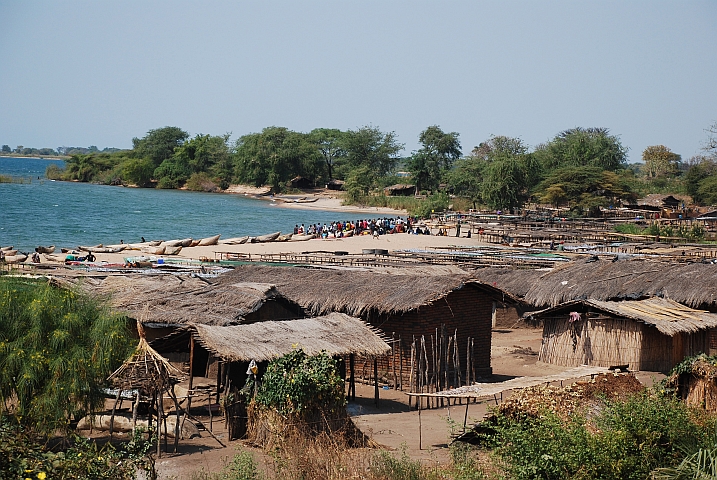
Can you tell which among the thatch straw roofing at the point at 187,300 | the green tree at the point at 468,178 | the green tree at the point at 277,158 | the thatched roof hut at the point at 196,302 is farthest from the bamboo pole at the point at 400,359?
the green tree at the point at 277,158

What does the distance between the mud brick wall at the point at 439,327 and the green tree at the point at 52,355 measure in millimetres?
5889

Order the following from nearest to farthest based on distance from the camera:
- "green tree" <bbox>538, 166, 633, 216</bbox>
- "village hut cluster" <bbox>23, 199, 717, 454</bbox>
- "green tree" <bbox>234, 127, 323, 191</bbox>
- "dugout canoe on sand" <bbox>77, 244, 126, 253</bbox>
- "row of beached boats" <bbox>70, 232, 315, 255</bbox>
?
"village hut cluster" <bbox>23, 199, 717, 454</bbox>, "row of beached boats" <bbox>70, 232, 315, 255</bbox>, "dugout canoe on sand" <bbox>77, 244, 126, 253</bbox>, "green tree" <bbox>538, 166, 633, 216</bbox>, "green tree" <bbox>234, 127, 323, 191</bbox>

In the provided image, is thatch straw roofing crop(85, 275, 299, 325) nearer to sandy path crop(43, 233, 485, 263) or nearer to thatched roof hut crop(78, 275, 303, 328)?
thatched roof hut crop(78, 275, 303, 328)

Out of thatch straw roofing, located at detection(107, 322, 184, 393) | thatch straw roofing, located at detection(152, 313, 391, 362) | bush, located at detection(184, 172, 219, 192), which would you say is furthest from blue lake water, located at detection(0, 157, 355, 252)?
thatch straw roofing, located at detection(107, 322, 184, 393)

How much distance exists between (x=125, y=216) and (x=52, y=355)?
60.2 m

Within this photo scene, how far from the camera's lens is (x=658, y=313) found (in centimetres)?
1886

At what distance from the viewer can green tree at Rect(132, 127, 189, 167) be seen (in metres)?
111

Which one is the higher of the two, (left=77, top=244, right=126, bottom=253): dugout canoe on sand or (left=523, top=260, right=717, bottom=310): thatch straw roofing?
(left=523, top=260, right=717, bottom=310): thatch straw roofing

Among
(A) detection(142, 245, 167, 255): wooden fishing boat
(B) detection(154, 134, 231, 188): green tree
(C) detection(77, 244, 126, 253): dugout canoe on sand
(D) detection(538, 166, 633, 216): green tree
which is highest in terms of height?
(B) detection(154, 134, 231, 188): green tree

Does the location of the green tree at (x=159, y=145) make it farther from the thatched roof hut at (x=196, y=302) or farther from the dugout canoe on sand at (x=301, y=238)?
the thatched roof hut at (x=196, y=302)

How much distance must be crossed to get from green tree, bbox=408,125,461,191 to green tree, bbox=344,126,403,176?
913 centimetres

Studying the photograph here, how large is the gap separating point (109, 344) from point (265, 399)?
222 centimetres

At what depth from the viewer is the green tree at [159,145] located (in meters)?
111

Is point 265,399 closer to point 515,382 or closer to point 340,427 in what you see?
point 340,427
